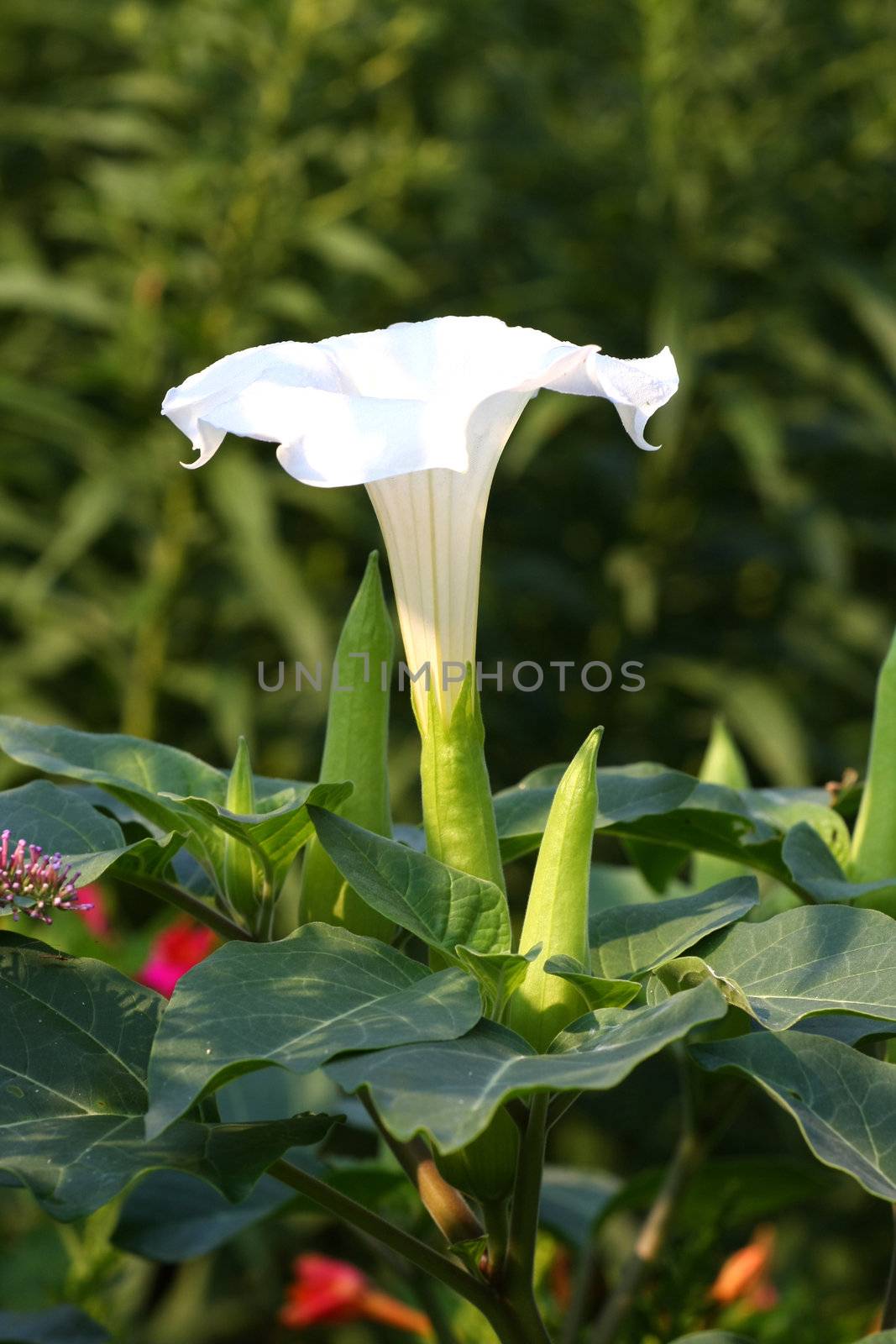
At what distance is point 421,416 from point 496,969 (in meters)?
0.19

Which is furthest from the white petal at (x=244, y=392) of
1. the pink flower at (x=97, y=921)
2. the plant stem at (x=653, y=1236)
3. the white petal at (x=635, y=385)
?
the pink flower at (x=97, y=921)

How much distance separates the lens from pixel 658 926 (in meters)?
0.55

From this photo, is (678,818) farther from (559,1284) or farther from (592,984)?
(559,1284)

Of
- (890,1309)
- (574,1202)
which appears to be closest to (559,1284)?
(574,1202)

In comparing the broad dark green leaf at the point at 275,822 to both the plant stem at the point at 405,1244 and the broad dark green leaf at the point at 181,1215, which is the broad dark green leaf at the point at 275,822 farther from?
the broad dark green leaf at the point at 181,1215

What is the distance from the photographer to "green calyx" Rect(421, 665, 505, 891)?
0.54m

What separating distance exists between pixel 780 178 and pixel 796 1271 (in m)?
1.44

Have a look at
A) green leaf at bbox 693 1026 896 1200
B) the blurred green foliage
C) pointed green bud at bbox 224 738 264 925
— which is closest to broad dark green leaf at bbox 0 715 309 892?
pointed green bud at bbox 224 738 264 925

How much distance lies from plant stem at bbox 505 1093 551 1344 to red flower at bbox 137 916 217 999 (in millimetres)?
546

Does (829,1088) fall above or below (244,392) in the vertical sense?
below

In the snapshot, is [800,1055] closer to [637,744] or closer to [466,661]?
[466,661]

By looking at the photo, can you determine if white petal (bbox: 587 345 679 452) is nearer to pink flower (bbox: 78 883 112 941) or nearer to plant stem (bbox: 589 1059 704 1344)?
plant stem (bbox: 589 1059 704 1344)

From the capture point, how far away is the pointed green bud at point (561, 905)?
500mm

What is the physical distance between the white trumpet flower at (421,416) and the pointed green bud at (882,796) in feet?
0.61
